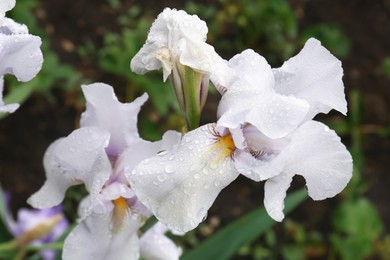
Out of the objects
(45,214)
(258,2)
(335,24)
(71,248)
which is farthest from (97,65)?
(71,248)

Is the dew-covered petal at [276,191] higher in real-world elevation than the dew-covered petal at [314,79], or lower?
lower

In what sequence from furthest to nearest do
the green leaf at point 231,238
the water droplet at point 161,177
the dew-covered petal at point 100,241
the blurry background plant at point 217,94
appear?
the blurry background plant at point 217,94 → the green leaf at point 231,238 → the dew-covered petal at point 100,241 → the water droplet at point 161,177

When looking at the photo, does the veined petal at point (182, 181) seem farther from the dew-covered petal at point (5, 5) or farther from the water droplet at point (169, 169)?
the dew-covered petal at point (5, 5)

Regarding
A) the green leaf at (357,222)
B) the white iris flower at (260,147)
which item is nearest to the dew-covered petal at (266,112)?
the white iris flower at (260,147)

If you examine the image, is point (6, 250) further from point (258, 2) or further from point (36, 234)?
point (258, 2)

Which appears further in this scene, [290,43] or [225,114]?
[290,43]

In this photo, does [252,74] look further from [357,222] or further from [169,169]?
[357,222]
